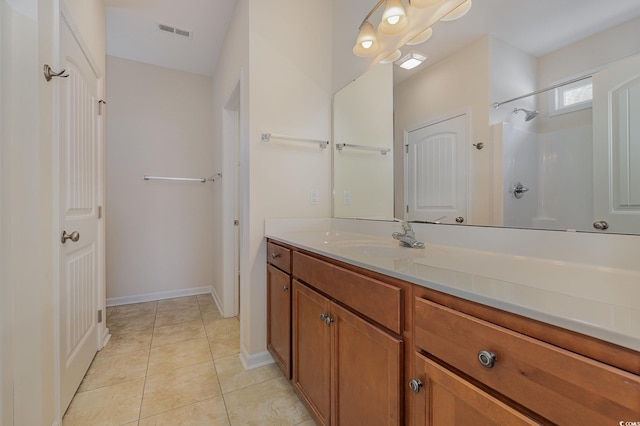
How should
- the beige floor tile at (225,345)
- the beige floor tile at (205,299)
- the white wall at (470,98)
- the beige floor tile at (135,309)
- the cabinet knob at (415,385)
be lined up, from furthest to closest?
the beige floor tile at (205,299) → the beige floor tile at (135,309) → the beige floor tile at (225,345) → the white wall at (470,98) → the cabinet knob at (415,385)

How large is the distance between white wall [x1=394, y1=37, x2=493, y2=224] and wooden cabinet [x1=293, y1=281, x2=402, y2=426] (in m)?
0.67

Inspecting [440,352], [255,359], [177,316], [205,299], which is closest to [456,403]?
[440,352]

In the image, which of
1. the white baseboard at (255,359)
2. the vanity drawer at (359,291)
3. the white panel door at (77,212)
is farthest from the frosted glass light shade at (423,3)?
the white baseboard at (255,359)

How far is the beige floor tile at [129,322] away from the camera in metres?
2.31

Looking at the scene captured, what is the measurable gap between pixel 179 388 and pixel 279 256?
38.2 inches

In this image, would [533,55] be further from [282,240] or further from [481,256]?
[282,240]

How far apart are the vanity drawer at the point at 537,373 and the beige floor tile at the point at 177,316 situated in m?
2.54

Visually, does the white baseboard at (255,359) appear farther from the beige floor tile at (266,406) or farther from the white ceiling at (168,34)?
the white ceiling at (168,34)

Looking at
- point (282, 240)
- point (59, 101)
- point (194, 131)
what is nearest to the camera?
point (59, 101)

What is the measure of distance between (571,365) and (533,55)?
1.00 metres

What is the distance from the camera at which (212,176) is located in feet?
10.5

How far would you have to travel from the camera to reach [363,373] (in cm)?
89

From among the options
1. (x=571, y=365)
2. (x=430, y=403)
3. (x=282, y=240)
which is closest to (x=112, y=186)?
(x=282, y=240)

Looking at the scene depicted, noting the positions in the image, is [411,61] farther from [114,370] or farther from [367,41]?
[114,370]
